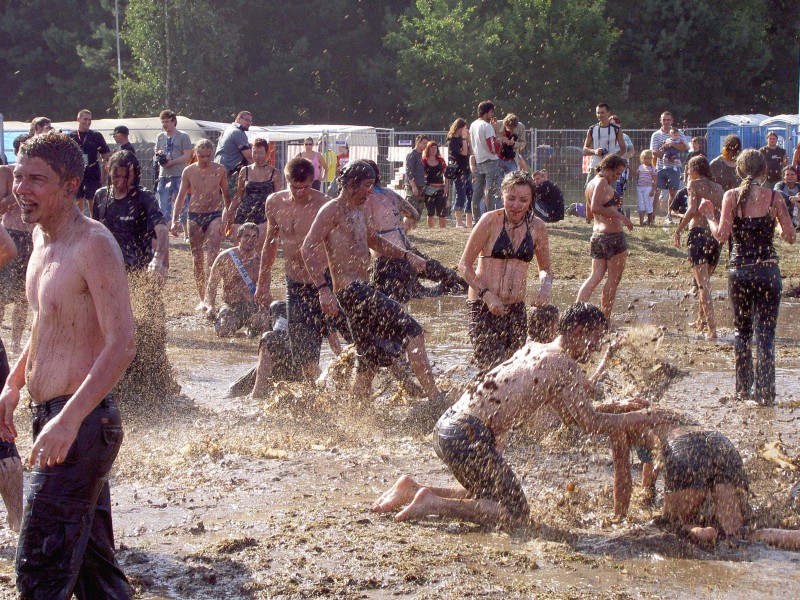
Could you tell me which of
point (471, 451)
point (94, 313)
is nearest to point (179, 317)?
point (471, 451)

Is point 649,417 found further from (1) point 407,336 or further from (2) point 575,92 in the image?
(2) point 575,92

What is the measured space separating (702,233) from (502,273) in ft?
12.2

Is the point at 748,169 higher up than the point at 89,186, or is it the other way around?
the point at 748,169

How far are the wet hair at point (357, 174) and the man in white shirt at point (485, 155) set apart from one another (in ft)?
29.0

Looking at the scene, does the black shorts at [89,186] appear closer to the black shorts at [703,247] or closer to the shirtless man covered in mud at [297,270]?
the shirtless man covered in mud at [297,270]

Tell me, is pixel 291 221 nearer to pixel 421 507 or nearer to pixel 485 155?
pixel 421 507

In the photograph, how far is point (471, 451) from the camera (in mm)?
5160

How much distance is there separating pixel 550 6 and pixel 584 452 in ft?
121

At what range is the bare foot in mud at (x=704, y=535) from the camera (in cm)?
493

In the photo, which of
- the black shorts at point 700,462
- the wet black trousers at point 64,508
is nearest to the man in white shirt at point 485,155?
the black shorts at point 700,462

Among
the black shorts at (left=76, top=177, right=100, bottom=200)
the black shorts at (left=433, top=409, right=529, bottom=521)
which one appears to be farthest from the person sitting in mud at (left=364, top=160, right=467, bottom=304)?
the black shorts at (left=76, top=177, right=100, bottom=200)

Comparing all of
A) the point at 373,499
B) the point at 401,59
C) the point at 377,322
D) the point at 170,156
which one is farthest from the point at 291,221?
the point at 401,59

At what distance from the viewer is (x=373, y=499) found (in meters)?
5.81

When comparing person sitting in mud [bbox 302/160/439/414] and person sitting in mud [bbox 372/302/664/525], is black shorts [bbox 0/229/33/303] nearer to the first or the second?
person sitting in mud [bbox 302/160/439/414]
